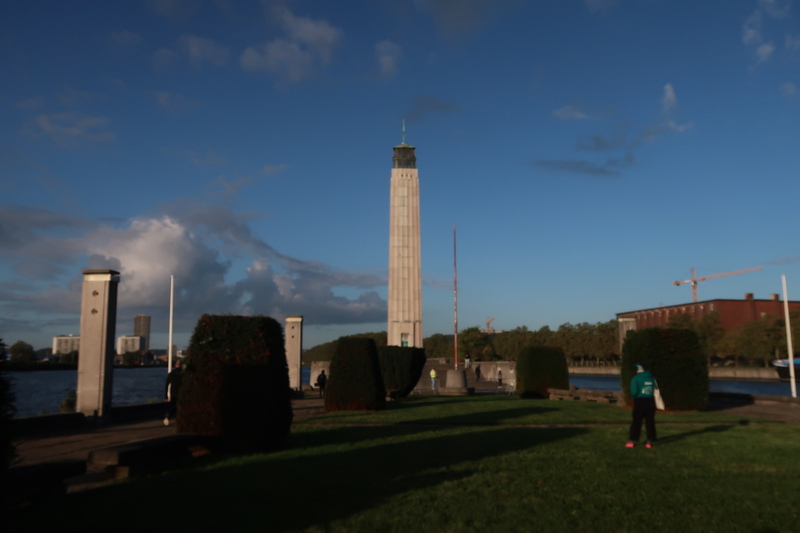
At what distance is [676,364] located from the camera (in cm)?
1873

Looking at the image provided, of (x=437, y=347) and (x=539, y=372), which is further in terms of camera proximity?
(x=437, y=347)

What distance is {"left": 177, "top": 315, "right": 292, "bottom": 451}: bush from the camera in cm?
992

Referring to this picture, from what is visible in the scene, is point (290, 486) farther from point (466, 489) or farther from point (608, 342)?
point (608, 342)

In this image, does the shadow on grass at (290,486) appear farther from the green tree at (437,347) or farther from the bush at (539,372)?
the green tree at (437,347)

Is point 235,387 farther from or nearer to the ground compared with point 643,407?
farther from the ground

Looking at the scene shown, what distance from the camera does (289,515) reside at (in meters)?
6.00

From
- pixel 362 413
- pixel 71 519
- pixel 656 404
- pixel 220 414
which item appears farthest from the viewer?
pixel 362 413

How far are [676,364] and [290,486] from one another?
14.7m

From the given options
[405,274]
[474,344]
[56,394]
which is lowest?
[56,394]

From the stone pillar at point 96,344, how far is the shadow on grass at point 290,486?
7.19m

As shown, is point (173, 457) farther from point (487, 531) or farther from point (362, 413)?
point (362, 413)

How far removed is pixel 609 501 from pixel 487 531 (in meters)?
1.85

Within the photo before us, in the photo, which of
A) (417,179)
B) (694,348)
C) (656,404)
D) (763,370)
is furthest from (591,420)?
(763,370)

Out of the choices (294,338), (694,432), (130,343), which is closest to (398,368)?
(294,338)
